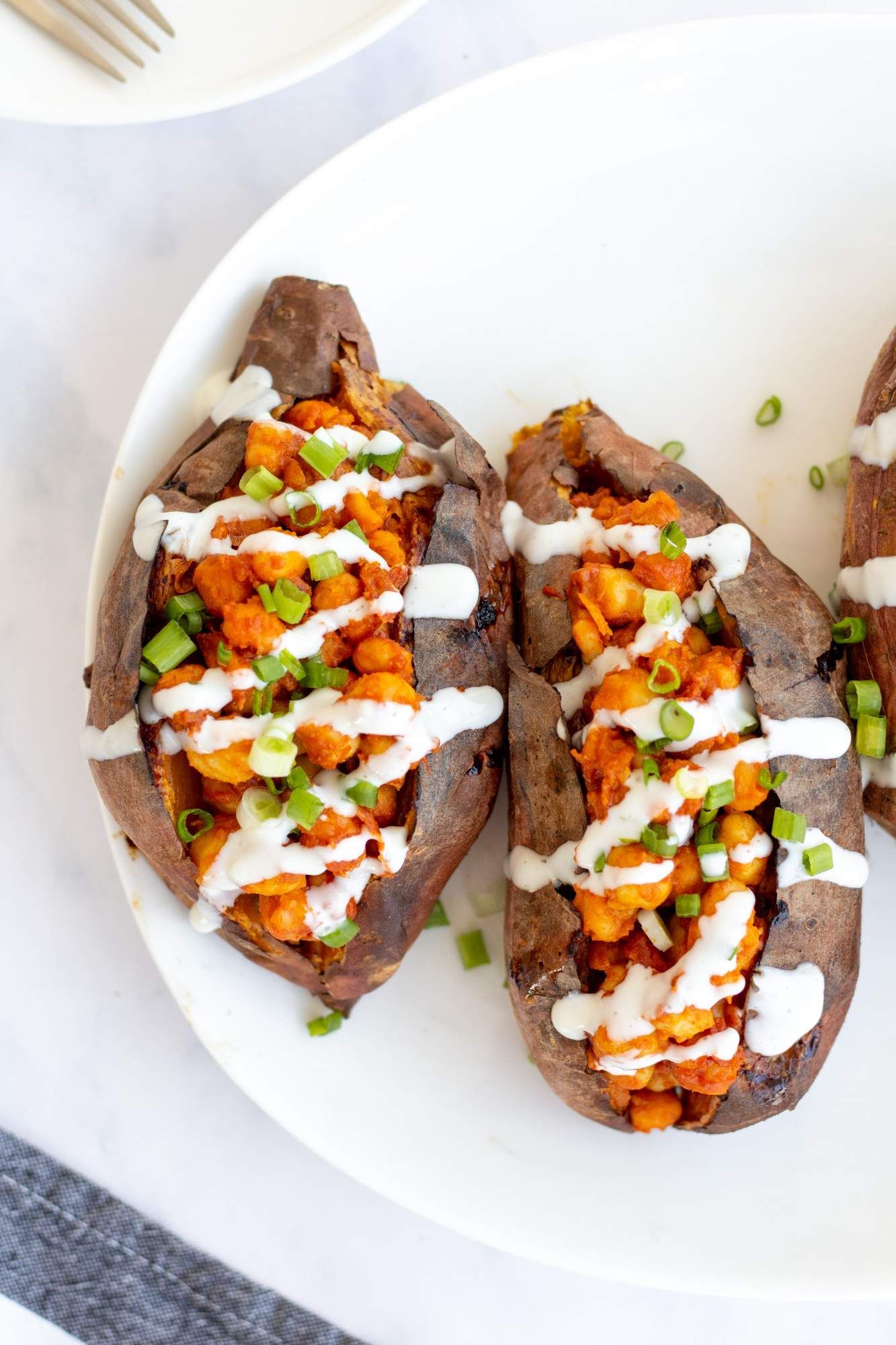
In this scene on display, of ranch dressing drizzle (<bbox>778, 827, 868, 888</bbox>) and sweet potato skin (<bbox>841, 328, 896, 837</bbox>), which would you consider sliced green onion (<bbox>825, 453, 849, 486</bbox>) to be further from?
ranch dressing drizzle (<bbox>778, 827, 868, 888</bbox>)

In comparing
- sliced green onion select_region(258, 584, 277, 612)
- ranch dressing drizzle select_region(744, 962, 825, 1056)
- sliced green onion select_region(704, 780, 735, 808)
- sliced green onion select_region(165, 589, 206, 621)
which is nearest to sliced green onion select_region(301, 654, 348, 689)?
sliced green onion select_region(258, 584, 277, 612)

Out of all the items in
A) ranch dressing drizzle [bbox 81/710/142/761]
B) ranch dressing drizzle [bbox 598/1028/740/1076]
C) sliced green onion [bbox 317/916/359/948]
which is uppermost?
ranch dressing drizzle [bbox 81/710/142/761]

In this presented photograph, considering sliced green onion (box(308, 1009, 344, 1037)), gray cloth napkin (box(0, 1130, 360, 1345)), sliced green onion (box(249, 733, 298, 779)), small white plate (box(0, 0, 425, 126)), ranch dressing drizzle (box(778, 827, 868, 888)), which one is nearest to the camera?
sliced green onion (box(249, 733, 298, 779))

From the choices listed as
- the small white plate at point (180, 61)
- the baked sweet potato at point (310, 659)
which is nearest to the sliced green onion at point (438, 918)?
the baked sweet potato at point (310, 659)

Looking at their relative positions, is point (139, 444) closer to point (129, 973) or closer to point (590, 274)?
point (590, 274)

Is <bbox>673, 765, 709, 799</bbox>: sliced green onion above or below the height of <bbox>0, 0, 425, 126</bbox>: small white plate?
below

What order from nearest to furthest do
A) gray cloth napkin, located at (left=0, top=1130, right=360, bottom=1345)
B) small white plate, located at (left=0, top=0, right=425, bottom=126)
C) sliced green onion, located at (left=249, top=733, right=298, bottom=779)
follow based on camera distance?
sliced green onion, located at (left=249, top=733, right=298, bottom=779), small white plate, located at (left=0, top=0, right=425, bottom=126), gray cloth napkin, located at (left=0, top=1130, right=360, bottom=1345)

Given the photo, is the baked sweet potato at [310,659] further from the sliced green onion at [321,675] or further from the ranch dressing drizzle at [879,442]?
the ranch dressing drizzle at [879,442]
